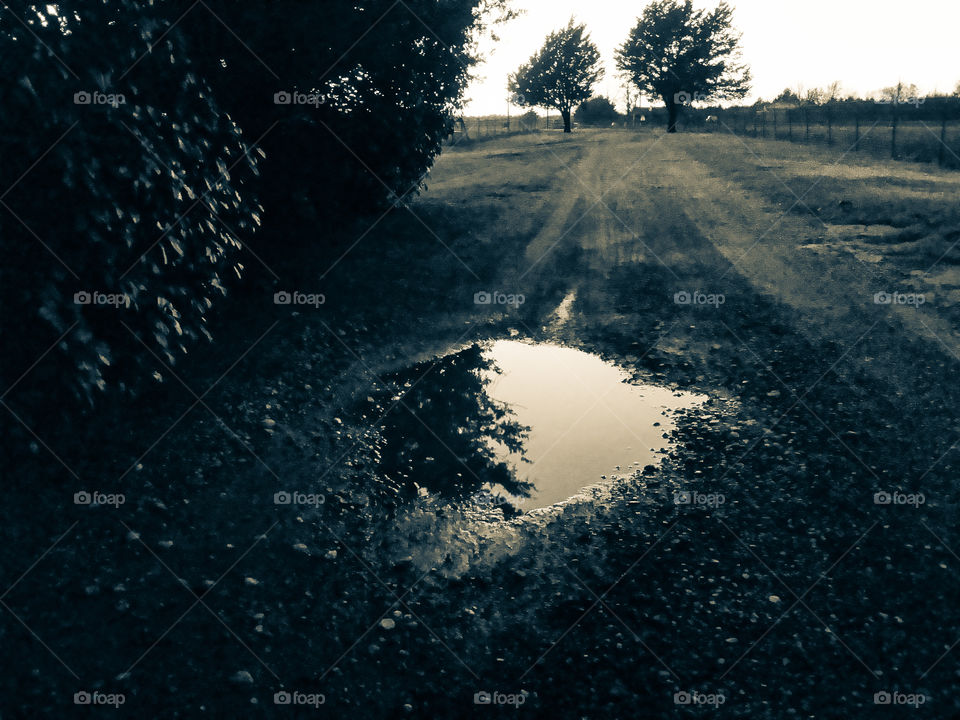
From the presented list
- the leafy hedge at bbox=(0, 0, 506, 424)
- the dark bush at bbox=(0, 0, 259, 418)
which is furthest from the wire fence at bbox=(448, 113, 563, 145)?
the dark bush at bbox=(0, 0, 259, 418)

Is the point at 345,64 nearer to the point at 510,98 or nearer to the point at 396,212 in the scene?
the point at 396,212

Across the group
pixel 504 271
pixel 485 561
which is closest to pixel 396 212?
pixel 504 271

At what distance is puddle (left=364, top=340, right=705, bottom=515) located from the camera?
258 inches

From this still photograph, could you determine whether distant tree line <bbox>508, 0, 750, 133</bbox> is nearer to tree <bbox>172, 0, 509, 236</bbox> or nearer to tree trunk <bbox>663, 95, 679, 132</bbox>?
tree trunk <bbox>663, 95, 679, 132</bbox>

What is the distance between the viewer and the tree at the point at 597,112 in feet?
234

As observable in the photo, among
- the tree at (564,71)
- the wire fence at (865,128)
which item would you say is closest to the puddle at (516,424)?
the wire fence at (865,128)

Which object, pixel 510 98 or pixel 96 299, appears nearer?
pixel 96 299

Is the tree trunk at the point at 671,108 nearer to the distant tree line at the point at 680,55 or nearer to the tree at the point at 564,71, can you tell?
the distant tree line at the point at 680,55

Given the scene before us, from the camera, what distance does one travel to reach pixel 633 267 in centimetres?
1318

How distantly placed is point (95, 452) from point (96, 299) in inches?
59.7

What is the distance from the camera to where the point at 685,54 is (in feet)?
174

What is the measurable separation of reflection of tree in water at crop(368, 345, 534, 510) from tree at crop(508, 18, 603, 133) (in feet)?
180

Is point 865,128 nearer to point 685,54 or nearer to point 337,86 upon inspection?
point 685,54

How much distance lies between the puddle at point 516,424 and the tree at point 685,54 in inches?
1973
